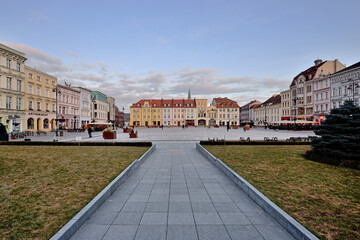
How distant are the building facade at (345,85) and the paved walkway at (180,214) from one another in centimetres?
4472

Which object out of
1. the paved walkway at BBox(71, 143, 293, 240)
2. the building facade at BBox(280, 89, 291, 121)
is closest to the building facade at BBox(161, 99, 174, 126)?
the building facade at BBox(280, 89, 291, 121)

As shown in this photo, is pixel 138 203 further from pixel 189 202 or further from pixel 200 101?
pixel 200 101

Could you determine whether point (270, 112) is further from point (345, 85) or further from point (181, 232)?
point (181, 232)

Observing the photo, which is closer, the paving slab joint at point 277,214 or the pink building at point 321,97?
the paving slab joint at point 277,214

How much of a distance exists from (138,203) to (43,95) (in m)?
46.9

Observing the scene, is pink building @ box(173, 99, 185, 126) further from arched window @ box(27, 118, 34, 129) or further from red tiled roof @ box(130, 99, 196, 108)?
arched window @ box(27, 118, 34, 129)

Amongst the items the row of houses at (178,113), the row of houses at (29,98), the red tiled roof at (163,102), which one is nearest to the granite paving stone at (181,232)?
the row of houses at (29,98)

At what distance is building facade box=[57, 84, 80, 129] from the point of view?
47719mm

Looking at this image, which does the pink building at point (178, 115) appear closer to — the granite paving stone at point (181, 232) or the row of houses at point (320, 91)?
the row of houses at point (320, 91)

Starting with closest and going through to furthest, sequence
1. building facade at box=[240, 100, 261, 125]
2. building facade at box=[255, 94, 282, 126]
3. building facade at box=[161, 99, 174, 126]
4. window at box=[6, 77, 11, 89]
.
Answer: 1. window at box=[6, 77, 11, 89]
2. building facade at box=[255, 94, 282, 126]
3. building facade at box=[161, 99, 174, 126]
4. building facade at box=[240, 100, 261, 125]

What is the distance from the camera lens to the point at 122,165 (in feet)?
32.2

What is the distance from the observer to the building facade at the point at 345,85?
125ft

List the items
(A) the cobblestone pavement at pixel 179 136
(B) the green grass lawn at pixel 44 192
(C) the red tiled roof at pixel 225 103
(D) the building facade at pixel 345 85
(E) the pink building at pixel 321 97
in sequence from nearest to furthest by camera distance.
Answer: (B) the green grass lawn at pixel 44 192 → (A) the cobblestone pavement at pixel 179 136 → (D) the building facade at pixel 345 85 → (E) the pink building at pixel 321 97 → (C) the red tiled roof at pixel 225 103

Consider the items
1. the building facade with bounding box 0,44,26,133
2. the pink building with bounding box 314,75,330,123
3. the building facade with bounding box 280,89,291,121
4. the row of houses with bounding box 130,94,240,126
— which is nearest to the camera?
the building facade with bounding box 0,44,26,133
